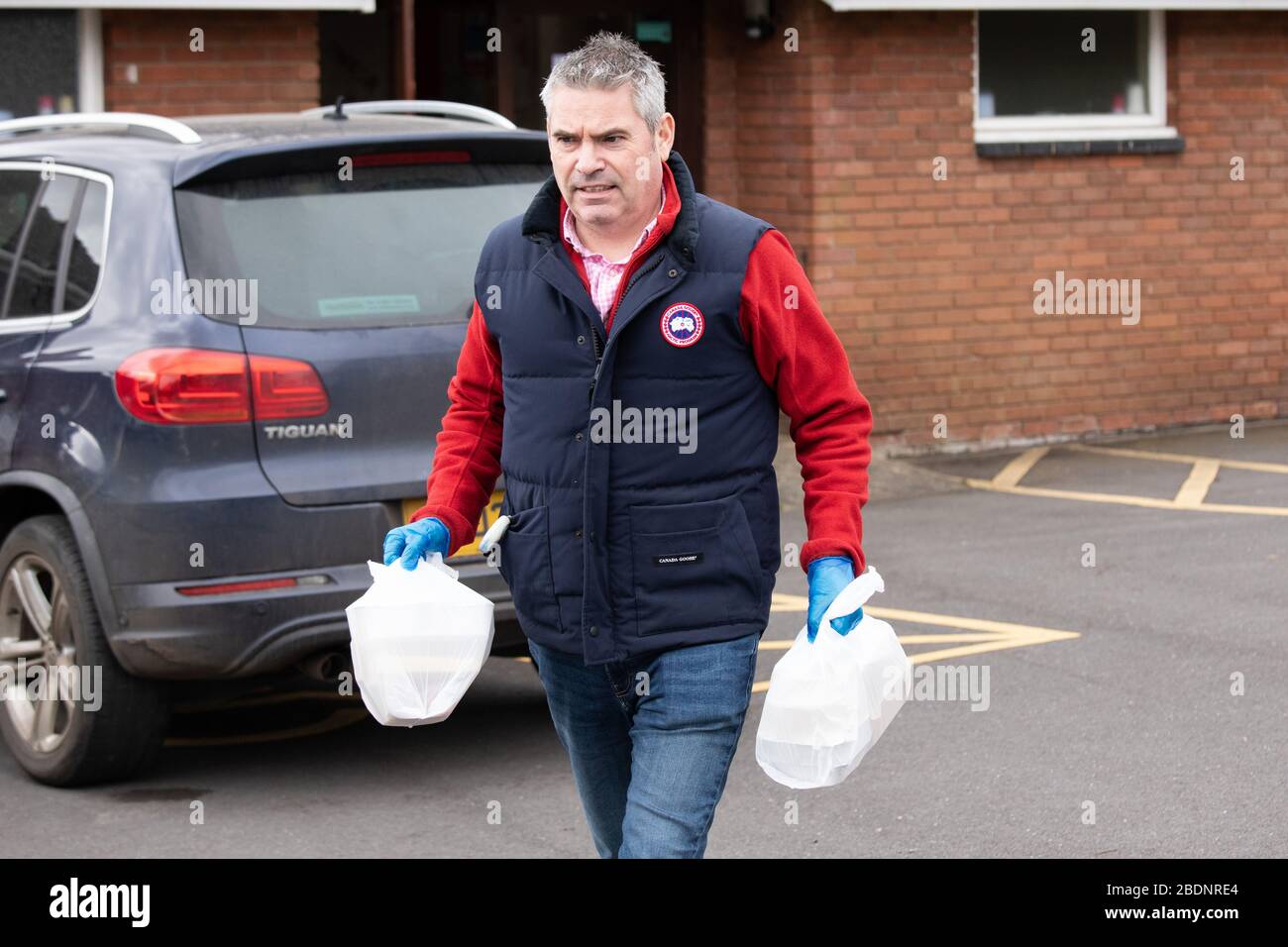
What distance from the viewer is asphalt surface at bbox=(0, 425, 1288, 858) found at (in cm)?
559

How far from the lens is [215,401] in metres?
5.82

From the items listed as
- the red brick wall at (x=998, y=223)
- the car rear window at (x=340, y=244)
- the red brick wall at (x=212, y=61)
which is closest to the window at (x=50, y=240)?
the car rear window at (x=340, y=244)

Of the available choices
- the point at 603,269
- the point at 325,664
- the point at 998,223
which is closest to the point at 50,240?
the point at 325,664

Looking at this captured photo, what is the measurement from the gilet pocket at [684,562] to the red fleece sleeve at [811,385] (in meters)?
0.14

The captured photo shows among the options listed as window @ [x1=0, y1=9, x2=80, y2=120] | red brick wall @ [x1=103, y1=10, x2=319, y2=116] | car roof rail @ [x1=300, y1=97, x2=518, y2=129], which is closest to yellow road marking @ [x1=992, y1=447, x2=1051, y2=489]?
red brick wall @ [x1=103, y1=10, x2=319, y2=116]

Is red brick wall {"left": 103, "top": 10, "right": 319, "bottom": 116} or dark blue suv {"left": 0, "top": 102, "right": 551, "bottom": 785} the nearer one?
dark blue suv {"left": 0, "top": 102, "right": 551, "bottom": 785}

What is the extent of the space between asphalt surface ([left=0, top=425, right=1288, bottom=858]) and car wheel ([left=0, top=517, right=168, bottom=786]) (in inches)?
4.4

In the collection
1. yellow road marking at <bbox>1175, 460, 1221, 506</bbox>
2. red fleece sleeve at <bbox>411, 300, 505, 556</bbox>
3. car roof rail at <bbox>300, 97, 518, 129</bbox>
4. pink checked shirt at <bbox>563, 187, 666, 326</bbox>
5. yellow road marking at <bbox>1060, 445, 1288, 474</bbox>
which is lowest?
yellow road marking at <bbox>1175, 460, 1221, 506</bbox>

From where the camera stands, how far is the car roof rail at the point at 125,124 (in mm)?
6246

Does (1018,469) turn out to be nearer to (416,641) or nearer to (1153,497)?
(1153,497)

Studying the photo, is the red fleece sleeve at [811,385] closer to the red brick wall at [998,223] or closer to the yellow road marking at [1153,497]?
the yellow road marking at [1153,497]

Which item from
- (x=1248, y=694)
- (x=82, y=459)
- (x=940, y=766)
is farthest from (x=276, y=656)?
(x=1248, y=694)

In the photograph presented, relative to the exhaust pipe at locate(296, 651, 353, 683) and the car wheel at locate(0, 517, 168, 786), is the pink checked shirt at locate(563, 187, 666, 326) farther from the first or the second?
the car wheel at locate(0, 517, 168, 786)
